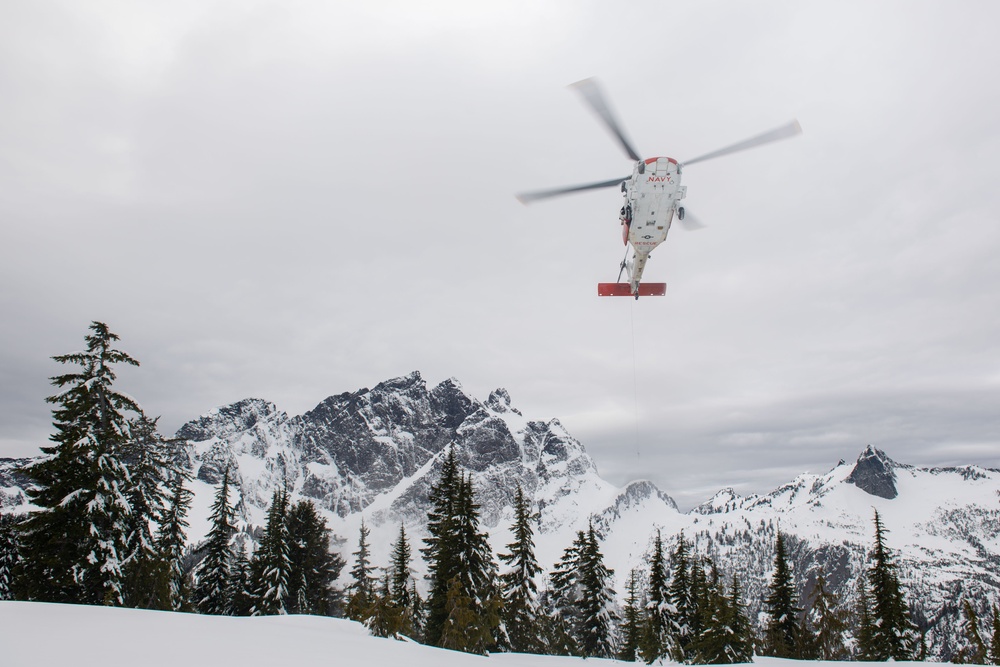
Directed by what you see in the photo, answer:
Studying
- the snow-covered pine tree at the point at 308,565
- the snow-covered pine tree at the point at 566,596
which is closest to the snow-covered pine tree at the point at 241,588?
the snow-covered pine tree at the point at 308,565

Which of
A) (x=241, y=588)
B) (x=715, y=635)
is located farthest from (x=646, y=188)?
(x=241, y=588)

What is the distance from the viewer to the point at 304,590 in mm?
41844

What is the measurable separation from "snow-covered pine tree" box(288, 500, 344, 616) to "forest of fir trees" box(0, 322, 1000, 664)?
140mm

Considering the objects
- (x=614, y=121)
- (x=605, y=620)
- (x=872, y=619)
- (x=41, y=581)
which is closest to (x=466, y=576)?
(x=605, y=620)

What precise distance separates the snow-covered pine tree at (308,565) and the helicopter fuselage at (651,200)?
112 feet

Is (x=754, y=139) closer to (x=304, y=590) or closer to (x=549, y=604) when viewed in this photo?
(x=304, y=590)

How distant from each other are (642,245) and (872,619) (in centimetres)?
3417

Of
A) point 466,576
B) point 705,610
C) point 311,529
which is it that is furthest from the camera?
point 311,529

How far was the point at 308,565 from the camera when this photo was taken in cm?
4328

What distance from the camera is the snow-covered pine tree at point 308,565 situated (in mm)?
41938

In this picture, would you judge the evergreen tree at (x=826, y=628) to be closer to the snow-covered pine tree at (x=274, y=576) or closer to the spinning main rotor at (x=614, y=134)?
the spinning main rotor at (x=614, y=134)

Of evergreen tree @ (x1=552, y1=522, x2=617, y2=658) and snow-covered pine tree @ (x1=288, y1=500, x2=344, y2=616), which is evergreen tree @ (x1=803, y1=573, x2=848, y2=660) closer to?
evergreen tree @ (x1=552, y1=522, x2=617, y2=658)

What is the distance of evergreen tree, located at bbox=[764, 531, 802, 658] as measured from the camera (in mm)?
38781

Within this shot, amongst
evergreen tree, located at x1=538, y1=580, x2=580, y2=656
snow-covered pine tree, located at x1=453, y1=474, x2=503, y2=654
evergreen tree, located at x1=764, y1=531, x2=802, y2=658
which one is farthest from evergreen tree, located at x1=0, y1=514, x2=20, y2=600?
evergreen tree, located at x1=764, y1=531, x2=802, y2=658
